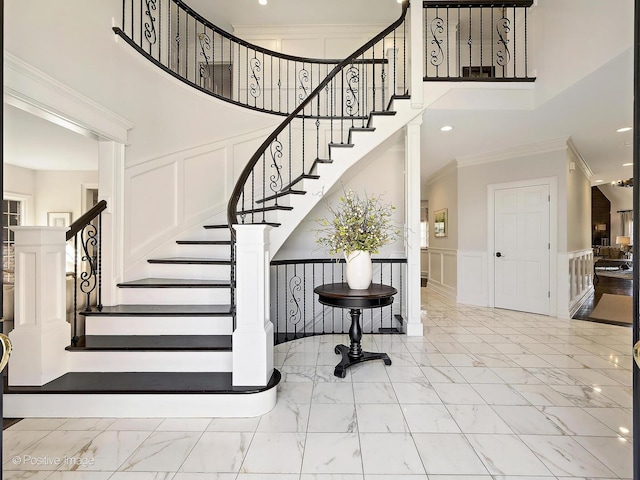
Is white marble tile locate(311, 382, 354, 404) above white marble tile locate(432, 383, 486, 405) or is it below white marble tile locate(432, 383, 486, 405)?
below

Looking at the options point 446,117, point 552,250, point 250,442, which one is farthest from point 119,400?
point 552,250

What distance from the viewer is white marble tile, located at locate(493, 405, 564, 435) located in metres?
1.93

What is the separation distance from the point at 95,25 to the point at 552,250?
629 centimetres

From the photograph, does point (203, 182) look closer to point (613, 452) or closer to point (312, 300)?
point (312, 300)

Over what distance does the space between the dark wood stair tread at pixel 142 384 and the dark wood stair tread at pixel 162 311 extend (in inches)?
18.0

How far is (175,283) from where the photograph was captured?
296 cm

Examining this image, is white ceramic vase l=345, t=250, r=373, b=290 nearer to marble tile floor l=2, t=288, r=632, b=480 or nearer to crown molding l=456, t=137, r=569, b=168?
marble tile floor l=2, t=288, r=632, b=480

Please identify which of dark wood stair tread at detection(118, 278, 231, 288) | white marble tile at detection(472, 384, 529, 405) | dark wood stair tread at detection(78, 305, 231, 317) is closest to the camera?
white marble tile at detection(472, 384, 529, 405)

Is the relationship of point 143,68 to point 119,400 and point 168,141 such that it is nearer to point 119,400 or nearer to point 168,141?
point 168,141

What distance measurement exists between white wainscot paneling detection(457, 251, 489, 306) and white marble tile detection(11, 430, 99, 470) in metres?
5.68

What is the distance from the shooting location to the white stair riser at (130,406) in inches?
81.4

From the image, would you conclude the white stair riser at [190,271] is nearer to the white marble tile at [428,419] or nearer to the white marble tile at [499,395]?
the white marble tile at [428,419]

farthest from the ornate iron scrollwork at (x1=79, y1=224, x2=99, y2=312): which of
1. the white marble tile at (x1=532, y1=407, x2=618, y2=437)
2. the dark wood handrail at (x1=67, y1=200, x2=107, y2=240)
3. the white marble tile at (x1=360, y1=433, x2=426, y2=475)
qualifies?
the white marble tile at (x1=532, y1=407, x2=618, y2=437)

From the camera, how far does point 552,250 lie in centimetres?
491
